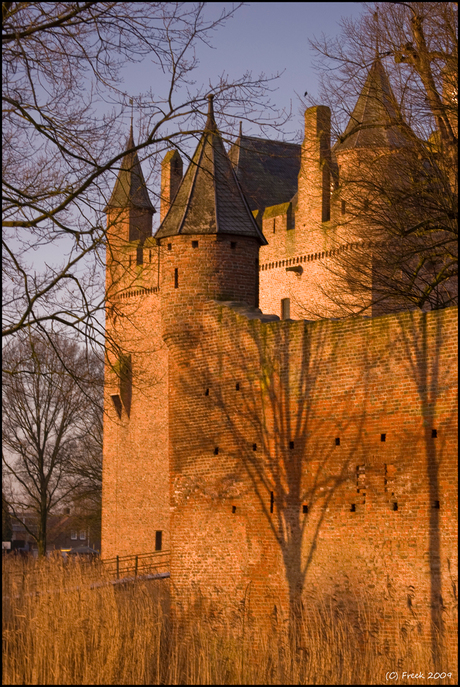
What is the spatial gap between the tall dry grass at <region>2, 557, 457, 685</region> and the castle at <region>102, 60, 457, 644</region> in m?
0.44

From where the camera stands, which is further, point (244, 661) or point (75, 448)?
point (75, 448)

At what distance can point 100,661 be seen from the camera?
10844 millimetres

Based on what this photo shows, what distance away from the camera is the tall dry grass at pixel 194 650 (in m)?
10.8

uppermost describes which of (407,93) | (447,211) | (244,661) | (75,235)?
(407,93)

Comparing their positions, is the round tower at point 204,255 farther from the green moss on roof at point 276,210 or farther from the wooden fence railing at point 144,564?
the wooden fence railing at point 144,564

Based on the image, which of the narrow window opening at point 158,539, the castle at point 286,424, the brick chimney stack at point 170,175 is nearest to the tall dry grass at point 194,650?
the castle at point 286,424

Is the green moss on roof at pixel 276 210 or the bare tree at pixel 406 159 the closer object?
the bare tree at pixel 406 159

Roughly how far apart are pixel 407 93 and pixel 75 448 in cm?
2469

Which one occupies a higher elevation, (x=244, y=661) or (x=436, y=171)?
(x=436, y=171)

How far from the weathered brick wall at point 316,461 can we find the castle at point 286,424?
2cm

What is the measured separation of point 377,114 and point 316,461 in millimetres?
7428

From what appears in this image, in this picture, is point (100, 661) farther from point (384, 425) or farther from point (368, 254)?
point (368, 254)

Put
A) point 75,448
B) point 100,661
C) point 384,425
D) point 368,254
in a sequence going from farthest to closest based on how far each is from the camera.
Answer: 1. point 75,448
2. point 368,254
3. point 384,425
4. point 100,661

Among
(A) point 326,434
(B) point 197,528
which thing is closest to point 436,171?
(A) point 326,434
